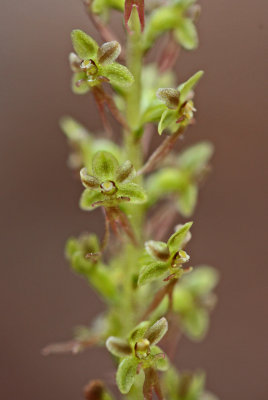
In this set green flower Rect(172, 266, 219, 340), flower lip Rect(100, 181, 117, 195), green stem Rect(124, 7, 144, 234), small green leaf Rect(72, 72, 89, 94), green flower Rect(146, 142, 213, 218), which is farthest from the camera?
green flower Rect(172, 266, 219, 340)

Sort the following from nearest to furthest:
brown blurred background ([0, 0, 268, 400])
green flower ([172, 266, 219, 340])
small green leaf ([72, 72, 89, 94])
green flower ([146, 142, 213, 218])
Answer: small green leaf ([72, 72, 89, 94])
green flower ([146, 142, 213, 218])
green flower ([172, 266, 219, 340])
brown blurred background ([0, 0, 268, 400])

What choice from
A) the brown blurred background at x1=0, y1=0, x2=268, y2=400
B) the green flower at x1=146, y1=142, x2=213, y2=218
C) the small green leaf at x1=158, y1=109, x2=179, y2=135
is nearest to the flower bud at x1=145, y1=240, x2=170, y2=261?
the small green leaf at x1=158, y1=109, x2=179, y2=135

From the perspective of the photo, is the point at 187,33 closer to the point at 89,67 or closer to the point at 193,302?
the point at 89,67

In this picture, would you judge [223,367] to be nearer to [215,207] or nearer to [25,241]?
[215,207]

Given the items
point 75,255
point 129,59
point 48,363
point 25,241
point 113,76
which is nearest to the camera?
point 113,76

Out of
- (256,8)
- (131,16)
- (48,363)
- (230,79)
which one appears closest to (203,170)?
(131,16)

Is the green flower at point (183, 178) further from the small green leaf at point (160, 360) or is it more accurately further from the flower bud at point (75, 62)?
the small green leaf at point (160, 360)

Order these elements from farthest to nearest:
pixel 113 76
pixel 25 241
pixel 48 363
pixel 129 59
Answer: pixel 25 241
pixel 48 363
pixel 129 59
pixel 113 76

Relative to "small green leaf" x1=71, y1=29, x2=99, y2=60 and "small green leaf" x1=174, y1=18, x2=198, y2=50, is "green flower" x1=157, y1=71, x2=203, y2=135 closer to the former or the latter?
"small green leaf" x1=71, y1=29, x2=99, y2=60
